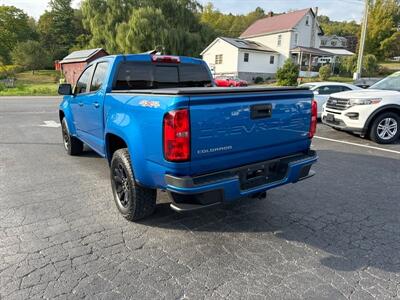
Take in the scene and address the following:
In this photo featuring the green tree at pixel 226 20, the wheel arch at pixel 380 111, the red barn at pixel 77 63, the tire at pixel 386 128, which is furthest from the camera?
the green tree at pixel 226 20

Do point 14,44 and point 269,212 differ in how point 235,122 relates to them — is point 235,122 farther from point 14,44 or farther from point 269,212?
point 14,44

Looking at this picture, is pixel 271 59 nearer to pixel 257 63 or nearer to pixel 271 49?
pixel 271 49

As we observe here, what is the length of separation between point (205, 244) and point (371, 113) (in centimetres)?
632

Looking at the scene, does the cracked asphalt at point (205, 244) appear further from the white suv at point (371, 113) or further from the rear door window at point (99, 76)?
the white suv at point (371, 113)

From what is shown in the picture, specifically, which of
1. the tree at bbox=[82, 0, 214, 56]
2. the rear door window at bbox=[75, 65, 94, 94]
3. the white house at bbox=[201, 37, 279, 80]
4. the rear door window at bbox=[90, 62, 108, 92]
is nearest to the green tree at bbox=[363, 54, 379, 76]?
the white house at bbox=[201, 37, 279, 80]

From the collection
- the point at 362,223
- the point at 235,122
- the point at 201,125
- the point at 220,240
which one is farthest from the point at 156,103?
the point at 362,223

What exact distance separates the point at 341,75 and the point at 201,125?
46978 millimetres

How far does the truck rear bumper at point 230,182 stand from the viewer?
110 inches

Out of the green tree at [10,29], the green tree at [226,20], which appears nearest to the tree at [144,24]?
the green tree at [10,29]

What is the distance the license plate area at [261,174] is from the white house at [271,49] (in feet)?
125

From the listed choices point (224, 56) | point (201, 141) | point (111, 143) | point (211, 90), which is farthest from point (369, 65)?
point (201, 141)

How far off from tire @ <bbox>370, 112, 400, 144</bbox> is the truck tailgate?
526cm

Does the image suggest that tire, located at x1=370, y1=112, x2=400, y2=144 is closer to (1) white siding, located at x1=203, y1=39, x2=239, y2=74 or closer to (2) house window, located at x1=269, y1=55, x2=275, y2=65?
(1) white siding, located at x1=203, y1=39, x2=239, y2=74

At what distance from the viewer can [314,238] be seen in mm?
3395
